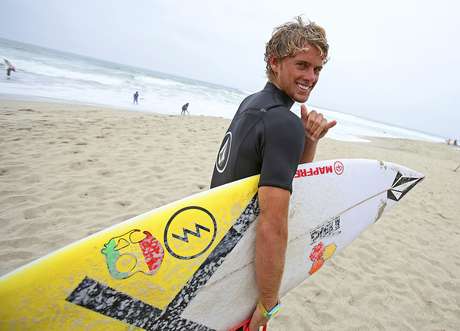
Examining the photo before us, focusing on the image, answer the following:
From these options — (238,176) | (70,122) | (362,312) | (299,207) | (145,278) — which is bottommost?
(362,312)

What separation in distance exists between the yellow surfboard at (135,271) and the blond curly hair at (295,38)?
0.65m

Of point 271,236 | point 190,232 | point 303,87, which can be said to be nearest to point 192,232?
point 190,232

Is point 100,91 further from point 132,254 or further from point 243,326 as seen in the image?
point 243,326

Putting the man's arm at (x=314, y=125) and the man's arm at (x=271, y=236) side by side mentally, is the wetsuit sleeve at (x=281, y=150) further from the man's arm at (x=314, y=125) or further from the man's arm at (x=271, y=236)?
the man's arm at (x=314, y=125)

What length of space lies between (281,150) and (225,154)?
0.44 metres

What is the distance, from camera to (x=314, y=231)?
5.45ft

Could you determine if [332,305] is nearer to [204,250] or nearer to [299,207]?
[299,207]

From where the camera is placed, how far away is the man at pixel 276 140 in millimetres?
999

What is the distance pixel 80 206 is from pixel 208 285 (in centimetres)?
267

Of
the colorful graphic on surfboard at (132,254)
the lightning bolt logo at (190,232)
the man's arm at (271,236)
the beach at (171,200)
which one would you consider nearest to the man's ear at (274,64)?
the man's arm at (271,236)

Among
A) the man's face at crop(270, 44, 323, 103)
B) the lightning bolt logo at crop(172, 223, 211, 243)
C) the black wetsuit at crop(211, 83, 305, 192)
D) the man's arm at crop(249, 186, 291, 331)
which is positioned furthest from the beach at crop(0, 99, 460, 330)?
the man's face at crop(270, 44, 323, 103)

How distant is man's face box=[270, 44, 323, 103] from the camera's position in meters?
1.22

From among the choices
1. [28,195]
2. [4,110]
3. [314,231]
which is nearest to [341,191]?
[314,231]

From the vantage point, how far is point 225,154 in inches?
54.2
